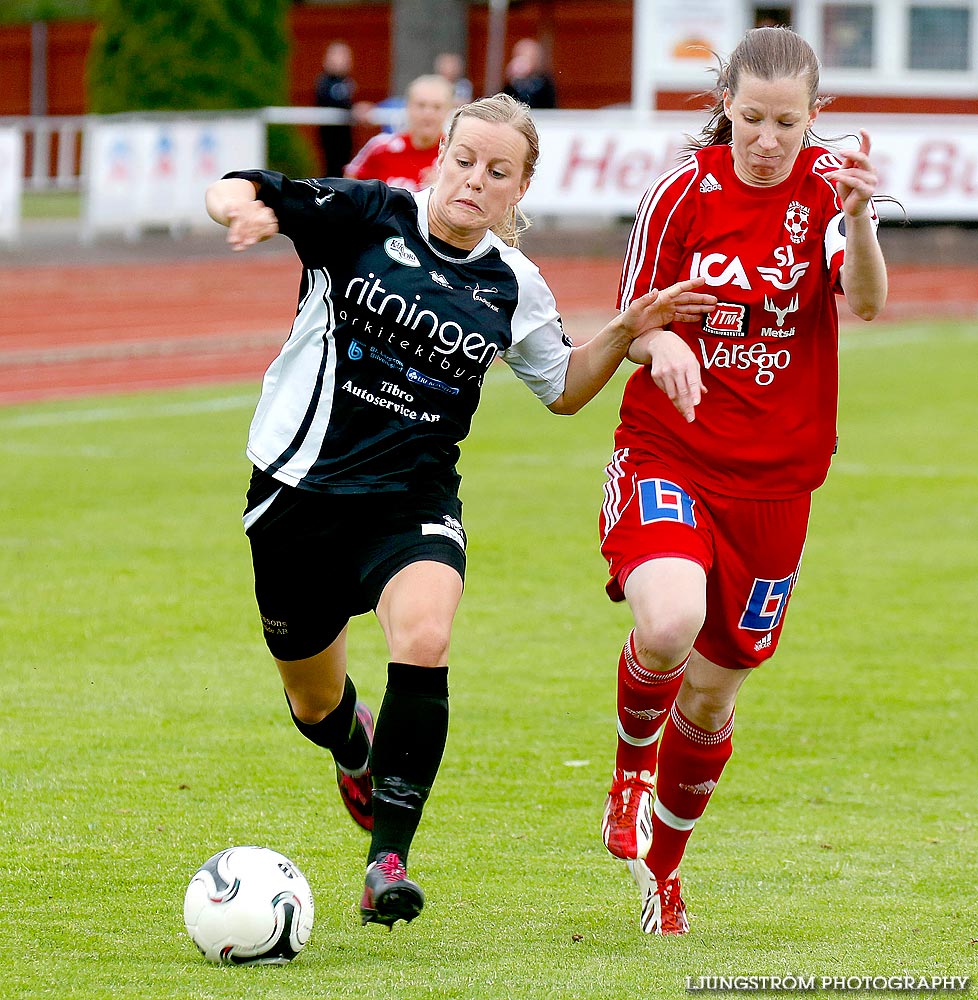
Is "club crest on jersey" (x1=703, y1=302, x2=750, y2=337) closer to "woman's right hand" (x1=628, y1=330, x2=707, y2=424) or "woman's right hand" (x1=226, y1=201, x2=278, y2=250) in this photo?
"woman's right hand" (x1=628, y1=330, x2=707, y2=424)

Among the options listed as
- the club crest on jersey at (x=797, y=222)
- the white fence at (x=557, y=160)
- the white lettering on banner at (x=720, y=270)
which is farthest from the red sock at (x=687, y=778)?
the white fence at (x=557, y=160)

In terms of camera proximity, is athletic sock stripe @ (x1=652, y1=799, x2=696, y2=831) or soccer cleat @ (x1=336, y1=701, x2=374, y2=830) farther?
soccer cleat @ (x1=336, y1=701, x2=374, y2=830)

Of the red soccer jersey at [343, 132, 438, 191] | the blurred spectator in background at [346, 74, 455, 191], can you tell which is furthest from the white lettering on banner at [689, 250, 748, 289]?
the red soccer jersey at [343, 132, 438, 191]

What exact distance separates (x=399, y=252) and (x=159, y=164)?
2035 cm

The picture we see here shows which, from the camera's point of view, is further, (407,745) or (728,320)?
(728,320)

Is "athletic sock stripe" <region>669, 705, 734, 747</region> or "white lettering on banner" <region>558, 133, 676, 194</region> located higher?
"white lettering on banner" <region>558, 133, 676, 194</region>

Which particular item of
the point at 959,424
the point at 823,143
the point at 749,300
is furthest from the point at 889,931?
the point at 959,424

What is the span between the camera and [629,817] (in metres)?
4.73

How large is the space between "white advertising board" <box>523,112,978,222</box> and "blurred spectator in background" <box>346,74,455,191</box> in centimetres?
861

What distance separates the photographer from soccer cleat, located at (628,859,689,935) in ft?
14.8

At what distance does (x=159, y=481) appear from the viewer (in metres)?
11.2

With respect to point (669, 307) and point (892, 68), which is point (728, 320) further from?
point (892, 68)

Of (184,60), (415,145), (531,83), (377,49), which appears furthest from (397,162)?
(377,49)

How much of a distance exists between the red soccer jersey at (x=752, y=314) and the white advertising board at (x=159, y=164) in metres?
19.8
